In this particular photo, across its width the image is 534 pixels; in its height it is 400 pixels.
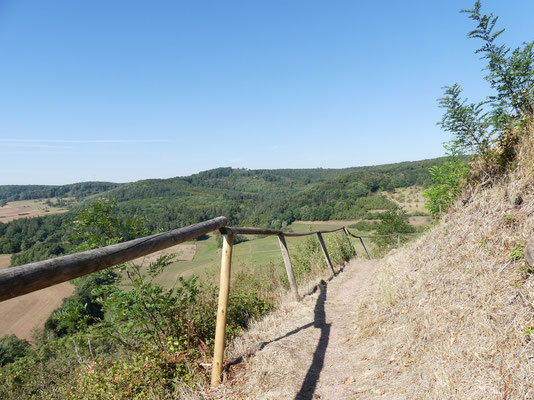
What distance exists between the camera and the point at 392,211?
36.4m

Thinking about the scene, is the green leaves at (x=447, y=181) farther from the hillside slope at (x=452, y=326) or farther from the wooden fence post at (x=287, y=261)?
the wooden fence post at (x=287, y=261)

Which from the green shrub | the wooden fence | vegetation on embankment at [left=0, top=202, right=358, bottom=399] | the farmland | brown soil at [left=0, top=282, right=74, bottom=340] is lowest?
brown soil at [left=0, top=282, right=74, bottom=340]

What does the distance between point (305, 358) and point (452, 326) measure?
1.48m

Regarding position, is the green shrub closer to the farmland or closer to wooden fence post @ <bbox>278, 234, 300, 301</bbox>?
wooden fence post @ <bbox>278, 234, 300, 301</bbox>

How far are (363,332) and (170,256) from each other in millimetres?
2650

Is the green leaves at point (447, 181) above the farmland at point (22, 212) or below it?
above

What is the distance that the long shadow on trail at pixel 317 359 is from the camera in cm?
252

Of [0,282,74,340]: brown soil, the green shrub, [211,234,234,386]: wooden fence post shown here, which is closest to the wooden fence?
[211,234,234,386]: wooden fence post

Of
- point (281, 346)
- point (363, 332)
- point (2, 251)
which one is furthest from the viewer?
point (2, 251)

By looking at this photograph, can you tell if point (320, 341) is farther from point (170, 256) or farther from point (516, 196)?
point (516, 196)

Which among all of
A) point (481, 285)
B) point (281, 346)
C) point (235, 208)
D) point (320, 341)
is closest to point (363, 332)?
point (320, 341)

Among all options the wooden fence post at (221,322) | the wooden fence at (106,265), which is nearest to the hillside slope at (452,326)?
the wooden fence post at (221,322)

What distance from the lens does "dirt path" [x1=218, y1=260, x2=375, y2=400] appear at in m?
2.52

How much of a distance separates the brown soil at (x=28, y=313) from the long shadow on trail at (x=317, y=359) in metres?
39.0
